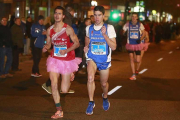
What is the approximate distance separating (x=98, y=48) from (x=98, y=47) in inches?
0.8

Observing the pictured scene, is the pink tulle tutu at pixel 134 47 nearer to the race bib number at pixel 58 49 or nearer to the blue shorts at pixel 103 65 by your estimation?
the blue shorts at pixel 103 65

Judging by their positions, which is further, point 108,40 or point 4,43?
point 4,43

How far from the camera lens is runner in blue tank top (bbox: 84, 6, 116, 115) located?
310 inches

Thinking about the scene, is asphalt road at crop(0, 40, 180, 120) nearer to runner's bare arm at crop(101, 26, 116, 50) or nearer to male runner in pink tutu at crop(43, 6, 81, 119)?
male runner in pink tutu at crop(43, 6, 81, 119)

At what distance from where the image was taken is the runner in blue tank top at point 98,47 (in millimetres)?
7868

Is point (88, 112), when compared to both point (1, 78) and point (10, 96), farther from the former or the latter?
point (1, 78)

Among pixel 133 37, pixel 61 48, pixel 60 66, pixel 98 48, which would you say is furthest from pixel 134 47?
pixel 60 66

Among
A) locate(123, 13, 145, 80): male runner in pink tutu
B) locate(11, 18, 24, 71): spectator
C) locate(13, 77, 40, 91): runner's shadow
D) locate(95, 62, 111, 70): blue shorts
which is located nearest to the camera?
locate(95, 62, 111, 70): blue shorts

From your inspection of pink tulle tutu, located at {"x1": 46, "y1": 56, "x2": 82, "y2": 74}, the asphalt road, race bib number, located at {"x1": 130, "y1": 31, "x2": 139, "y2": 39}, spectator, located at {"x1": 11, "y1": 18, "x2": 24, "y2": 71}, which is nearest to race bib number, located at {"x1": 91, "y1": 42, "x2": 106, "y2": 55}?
pink tulle tutu, located at {"x1": 46, "y1": 56, "x2": 82, "y2": 74}

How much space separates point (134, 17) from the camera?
518 inches

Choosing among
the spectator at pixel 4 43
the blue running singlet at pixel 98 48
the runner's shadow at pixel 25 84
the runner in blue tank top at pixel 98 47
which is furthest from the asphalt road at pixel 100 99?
the blue running singlet at pixel 98 48

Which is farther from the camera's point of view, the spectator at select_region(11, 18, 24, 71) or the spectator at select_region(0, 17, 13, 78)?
the spectator at select_region(11, 18, 24, 71)

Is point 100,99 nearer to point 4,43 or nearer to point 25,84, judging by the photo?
point 25,84

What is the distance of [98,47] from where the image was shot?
8.01 m
